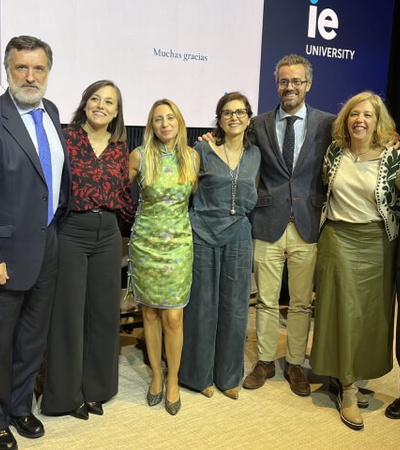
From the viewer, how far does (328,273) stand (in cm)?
314

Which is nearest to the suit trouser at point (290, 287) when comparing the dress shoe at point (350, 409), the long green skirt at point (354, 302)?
the long green skirt at point (354, 302)

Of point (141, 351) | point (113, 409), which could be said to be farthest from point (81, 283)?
point (141, 351)

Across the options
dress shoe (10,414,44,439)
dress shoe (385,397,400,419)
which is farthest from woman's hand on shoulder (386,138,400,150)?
dress shoe (10,414,44,439)

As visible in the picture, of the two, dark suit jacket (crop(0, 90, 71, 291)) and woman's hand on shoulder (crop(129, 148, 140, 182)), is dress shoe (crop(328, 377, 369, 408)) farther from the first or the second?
dark suit jacket (crop(0, 90, 71, 291))

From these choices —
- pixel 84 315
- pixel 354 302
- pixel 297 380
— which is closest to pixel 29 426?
pixel 84 315

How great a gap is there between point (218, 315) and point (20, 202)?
1.29 metres

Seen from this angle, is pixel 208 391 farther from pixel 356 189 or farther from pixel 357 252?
pixel 356 189

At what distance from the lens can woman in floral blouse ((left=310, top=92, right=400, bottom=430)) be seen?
2973 millimetres

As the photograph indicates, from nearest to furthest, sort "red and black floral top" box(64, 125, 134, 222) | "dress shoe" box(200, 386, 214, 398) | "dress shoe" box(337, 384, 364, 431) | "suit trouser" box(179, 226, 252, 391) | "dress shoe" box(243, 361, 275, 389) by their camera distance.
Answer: "red and black floral top" box(64, 125, 134, 222)
"dress shoe" box(337, 384, 364, 431)
"suit trouser" box(179, 226, 252, 391)
"dress shoe" box(200, 386, 214, 398)
"dress shoe" box(243, 361, 275, 389)

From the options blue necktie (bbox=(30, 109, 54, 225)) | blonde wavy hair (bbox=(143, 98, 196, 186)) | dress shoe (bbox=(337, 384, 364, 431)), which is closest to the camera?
blue necktie (bbox=(30, 109, 54, 225))

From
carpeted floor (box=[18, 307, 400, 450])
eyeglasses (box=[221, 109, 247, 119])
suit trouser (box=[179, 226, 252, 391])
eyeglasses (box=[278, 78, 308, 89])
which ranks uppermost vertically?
eyeglasses (box=[278, 78, 308, 89])

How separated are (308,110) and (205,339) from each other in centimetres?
137

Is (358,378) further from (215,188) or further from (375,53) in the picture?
(375,53)

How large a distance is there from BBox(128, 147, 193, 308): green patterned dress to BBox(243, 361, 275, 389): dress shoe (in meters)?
0.72
